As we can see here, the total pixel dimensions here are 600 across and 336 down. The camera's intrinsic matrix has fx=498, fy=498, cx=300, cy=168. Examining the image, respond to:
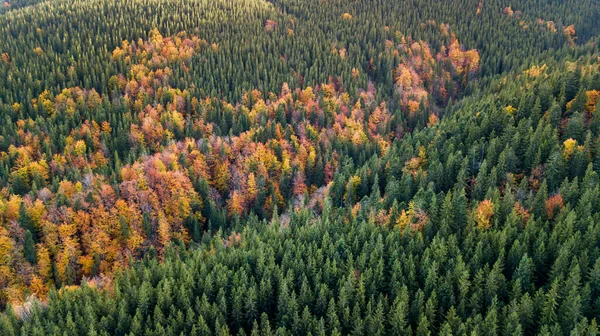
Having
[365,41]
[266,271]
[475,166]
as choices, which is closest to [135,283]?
[266,271]

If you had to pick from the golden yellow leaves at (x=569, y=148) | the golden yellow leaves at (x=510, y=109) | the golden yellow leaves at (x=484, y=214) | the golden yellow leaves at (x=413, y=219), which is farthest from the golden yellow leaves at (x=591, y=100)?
the golden yellow leaves at (x=413, y=219)

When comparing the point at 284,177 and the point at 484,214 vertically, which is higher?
the point at 484,214

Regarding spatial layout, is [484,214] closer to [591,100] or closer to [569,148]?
[569,148]

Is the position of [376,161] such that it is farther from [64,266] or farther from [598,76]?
[64,266]

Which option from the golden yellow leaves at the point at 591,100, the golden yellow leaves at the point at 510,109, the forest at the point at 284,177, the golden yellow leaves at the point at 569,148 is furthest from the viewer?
the golden yellow leaves at the point at 510,109

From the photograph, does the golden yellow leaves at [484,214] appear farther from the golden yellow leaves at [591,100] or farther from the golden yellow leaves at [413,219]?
the golden yellow leaves at [591,100]

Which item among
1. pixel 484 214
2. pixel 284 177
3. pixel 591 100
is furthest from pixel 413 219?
pixel 591 100

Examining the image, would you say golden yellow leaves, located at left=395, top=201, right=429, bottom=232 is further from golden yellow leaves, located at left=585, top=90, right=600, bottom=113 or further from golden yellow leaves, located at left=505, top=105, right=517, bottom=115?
golden yellow leaves, located at left=585, top=90, right=600, bottom=113

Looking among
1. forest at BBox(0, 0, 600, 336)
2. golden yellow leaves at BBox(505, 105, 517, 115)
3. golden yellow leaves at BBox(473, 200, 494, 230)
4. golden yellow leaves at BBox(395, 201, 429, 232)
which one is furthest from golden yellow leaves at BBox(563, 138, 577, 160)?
golden yellow leaves at BBox(395, 201, 429, 232)
